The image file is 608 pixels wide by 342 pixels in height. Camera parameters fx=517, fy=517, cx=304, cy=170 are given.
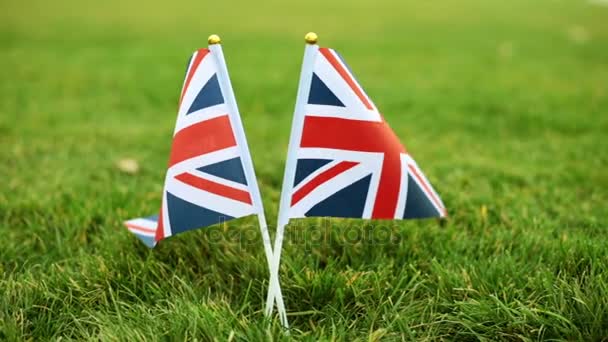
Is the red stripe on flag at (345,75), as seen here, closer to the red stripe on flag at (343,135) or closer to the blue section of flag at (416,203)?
the red stripe on flag at (343,135)

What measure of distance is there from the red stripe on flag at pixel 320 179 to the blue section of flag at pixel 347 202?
0.05 metres

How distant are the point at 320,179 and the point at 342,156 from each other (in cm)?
10

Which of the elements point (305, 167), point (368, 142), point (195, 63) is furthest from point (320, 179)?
point (195, 63)

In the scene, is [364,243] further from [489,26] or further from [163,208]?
[489,26]

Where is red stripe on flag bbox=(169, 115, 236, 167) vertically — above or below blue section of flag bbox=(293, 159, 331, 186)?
above

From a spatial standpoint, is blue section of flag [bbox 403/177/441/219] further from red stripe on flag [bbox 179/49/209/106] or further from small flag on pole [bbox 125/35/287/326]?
red stripe on flag [bbox 179/49/209/106]

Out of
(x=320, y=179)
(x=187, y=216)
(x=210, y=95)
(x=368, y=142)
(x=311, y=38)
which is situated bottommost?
(x=187, y=216)

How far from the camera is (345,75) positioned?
161 cm

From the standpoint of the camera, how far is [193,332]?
1493 mm

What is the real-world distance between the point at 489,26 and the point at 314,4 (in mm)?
4393

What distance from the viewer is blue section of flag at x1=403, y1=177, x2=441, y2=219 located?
167cm

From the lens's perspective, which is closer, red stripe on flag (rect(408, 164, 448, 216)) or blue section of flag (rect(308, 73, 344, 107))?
blue section of flag (rect(308, 73, 344, 107))

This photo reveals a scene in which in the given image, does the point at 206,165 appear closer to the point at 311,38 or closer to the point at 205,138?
the point at 205,138

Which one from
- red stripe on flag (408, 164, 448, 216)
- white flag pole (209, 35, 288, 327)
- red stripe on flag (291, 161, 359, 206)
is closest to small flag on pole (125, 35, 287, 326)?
white flag pole (209, 35, 288, 327)
